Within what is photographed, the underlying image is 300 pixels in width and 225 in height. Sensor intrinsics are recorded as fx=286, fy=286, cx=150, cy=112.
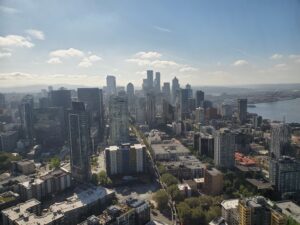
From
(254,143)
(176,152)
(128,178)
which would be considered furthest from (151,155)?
(254,143)

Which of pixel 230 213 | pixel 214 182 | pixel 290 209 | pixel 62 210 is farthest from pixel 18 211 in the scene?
pixel 290 209

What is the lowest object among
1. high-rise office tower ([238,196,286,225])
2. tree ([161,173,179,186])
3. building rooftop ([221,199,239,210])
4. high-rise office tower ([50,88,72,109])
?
tree ([161,173,179,186])

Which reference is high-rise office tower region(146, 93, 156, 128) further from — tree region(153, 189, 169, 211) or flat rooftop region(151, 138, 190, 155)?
tree region(153, 189, 169, 211)

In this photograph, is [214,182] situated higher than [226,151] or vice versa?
[226,151]

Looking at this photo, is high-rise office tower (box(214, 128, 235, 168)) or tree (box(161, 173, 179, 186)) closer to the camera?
tree (box(161, 173, 179, 186))

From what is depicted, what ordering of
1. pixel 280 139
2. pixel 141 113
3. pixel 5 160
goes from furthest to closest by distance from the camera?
pixel 141 113 < pixel 5 160 < pixel 280 139

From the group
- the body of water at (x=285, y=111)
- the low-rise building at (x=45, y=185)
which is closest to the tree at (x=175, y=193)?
the low-rise building at (x=45, y=185)

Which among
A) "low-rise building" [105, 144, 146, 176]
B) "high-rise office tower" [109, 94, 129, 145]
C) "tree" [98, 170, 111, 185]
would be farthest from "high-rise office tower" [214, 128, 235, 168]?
"high-rise office tower" [109, 94, 129, 145]

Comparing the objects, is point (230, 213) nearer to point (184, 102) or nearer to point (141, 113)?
point (141, 113)
